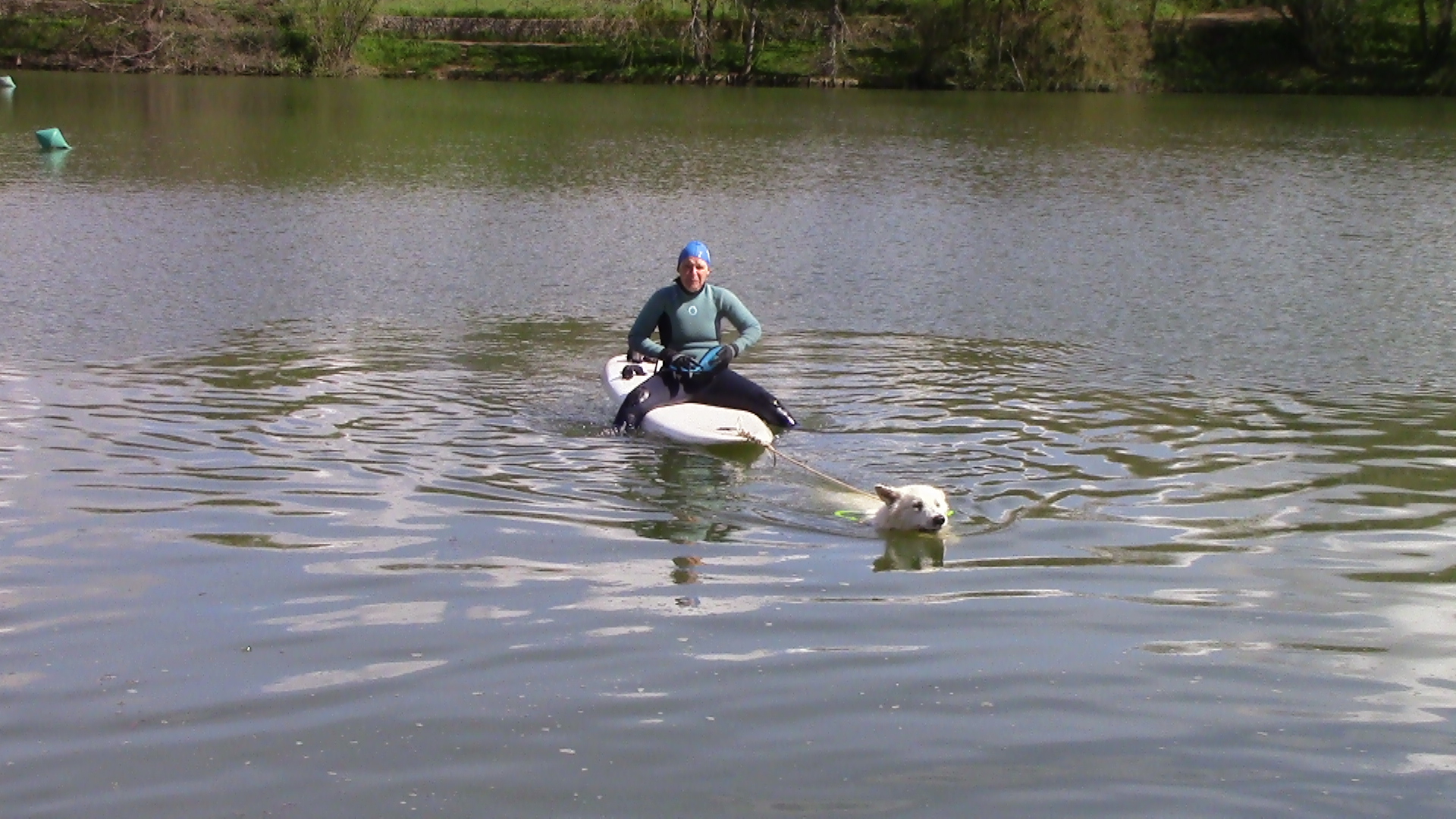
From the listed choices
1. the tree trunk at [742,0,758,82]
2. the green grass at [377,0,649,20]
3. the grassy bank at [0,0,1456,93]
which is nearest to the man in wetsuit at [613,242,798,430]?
the grassy bank at [0,0,1456,93]

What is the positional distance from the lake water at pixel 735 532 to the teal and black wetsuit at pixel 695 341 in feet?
1.64

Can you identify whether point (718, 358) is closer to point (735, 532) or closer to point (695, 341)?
point (695, 341)

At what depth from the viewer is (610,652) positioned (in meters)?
6.49

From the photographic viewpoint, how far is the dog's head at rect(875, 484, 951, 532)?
805 centimetres

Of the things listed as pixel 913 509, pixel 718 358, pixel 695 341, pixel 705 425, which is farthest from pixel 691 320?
pixel 913 509

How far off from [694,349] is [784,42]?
1952 inches

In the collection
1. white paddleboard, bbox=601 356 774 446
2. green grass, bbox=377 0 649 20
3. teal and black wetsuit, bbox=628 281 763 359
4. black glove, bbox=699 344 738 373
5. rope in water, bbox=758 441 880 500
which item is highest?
green grass, bbox=377 0 649 20

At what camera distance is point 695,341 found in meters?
11.1

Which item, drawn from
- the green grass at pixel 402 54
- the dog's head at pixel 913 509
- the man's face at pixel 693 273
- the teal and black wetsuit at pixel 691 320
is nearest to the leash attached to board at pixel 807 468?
the dog's head at pixel 913 509

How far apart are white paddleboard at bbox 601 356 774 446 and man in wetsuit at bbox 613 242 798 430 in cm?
14

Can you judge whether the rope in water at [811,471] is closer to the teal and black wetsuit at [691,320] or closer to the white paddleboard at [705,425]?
the white paddleboard at [705,425]

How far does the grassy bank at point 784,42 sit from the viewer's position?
178 ft

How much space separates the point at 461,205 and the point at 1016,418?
14.3 metres

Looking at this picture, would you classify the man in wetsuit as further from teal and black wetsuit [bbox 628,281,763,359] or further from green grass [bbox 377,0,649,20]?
green grass [bbox 377,0,649,20]
